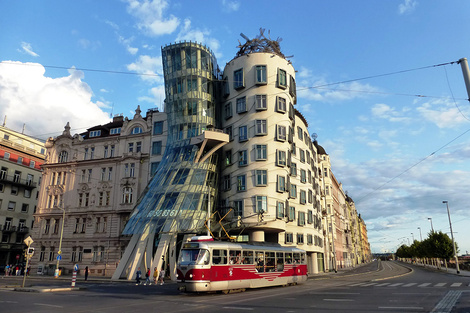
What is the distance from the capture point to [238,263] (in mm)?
22938

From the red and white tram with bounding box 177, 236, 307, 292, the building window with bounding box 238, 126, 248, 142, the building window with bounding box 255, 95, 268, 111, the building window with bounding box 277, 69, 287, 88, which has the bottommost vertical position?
the red and white tram with bounding box 177, 236, 307, 292

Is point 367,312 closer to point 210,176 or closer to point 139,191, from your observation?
point 210,176

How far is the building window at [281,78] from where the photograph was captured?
4594 cm

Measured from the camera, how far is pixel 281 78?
46.5 metres

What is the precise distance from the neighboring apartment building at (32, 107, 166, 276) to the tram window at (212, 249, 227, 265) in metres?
32.9

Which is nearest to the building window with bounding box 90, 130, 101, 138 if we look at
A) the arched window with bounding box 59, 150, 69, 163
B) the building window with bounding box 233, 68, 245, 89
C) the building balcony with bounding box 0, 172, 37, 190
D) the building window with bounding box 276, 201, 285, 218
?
the arched window with bounding box 59, 150, 69, 163

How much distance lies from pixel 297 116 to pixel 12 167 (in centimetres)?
5507

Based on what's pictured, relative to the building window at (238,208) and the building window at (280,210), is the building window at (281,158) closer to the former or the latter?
the building window at (280,210)

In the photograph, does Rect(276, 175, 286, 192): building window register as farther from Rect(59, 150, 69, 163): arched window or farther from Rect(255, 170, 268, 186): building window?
Rect(59, 150, 69, 163): arched window

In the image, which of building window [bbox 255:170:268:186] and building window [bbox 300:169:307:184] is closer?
building window [bbox 255:170:268:186]

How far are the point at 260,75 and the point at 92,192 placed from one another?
33.1m

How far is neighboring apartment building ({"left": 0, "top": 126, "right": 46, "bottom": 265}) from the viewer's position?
6316 cm

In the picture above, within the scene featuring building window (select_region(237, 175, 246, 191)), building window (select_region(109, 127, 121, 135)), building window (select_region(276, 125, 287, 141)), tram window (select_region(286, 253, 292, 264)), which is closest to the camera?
tram window (select_region(286, 253, 292, 264))

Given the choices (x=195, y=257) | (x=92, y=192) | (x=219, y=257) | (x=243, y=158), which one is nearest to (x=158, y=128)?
(x=92, y=192)
